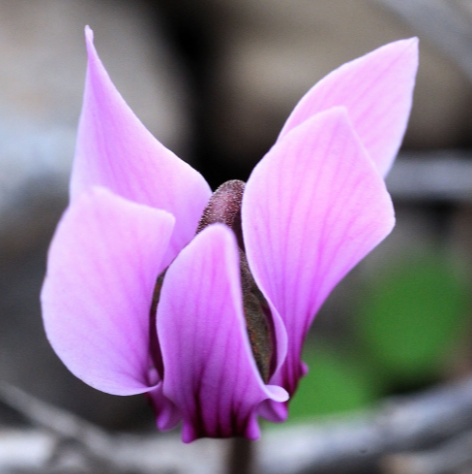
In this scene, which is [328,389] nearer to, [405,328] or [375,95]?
[405,328]

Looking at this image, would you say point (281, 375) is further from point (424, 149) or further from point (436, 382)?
point (424, 149)

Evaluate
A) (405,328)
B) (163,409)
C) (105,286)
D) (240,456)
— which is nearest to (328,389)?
(405,328)

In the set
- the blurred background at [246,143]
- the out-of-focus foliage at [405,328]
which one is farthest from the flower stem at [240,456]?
the out-of-focus foliage at [405,328]

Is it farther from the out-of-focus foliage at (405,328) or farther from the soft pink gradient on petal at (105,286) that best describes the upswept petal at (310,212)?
the out-of-focus foliage at (405,328)

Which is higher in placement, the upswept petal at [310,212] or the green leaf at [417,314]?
the upswept petal at [310,212]

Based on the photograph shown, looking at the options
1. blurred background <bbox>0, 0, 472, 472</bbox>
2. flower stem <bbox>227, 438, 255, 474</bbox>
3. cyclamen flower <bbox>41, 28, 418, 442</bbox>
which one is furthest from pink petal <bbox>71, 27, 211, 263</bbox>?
blurred background <bbox>0, 0, 472, 472</bbox>

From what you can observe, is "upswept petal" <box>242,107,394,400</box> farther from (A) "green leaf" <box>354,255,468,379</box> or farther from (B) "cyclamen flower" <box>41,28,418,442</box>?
(A) "green leaf" <box>354,255,468,379</box>
